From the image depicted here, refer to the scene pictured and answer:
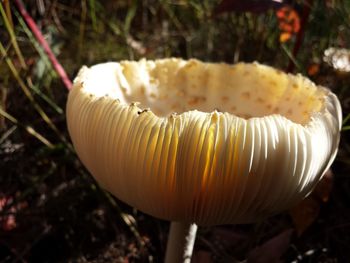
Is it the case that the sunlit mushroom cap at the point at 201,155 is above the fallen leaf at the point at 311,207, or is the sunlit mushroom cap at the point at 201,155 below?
above

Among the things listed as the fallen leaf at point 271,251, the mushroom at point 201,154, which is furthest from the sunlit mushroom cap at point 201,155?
the fallen leaf at point 271,251

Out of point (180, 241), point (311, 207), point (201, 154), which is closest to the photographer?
point (201, 154)

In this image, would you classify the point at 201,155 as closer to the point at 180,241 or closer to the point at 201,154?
the point at 201,154

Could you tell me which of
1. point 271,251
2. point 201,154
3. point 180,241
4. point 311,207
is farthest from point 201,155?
point 311,207

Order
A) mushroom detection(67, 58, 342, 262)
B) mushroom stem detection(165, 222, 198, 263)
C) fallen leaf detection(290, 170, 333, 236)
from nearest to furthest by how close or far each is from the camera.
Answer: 1. mushroom detection(67, 58, 342, 262)
2. mushroom stem detection(165, 222, 198, 263)
3. fallen leaf detection(290, 170, 333, 236)

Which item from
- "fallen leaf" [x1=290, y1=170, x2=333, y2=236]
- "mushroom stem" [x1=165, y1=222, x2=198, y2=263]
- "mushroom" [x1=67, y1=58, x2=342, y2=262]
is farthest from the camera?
"fallen leaf" [x1=290, y1=170, x2=333, y2=236]

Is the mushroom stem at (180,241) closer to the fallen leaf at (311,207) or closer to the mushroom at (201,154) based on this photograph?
the mushroom at (201,154)

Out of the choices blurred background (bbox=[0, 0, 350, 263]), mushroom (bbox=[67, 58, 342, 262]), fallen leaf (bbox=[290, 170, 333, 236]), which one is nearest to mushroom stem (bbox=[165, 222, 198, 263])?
blurred background (bbox=[0, 0, 350, 263])

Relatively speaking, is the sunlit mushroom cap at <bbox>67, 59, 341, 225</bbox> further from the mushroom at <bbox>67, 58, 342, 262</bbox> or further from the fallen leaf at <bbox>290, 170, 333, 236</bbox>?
the fallen leaf at <bbox>290, 170, 333, 236</bbox>
